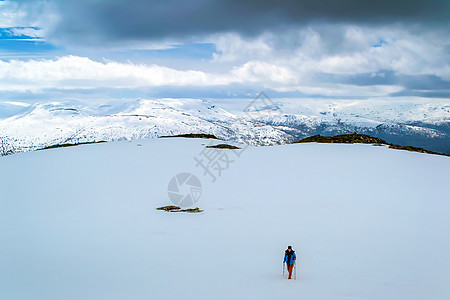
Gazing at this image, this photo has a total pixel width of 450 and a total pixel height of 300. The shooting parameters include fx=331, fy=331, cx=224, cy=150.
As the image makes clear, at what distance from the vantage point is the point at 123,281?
995 cm

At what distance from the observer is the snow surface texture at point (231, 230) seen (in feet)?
32.2

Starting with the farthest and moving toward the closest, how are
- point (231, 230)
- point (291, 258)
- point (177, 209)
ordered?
point (177, 209) < point (231, 230) < point (291, 258)

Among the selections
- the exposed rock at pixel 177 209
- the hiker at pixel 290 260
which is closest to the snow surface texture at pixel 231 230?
the hiker at pixel 290 260

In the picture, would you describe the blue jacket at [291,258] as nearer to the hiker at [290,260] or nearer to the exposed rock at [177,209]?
the hiker at [290,260]

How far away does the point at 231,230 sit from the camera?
14758 mm

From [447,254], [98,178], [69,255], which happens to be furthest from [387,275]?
[98,178]

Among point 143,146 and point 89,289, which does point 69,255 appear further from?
point 143,146

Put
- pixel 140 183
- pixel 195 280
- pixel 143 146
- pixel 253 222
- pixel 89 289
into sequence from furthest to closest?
1. pixel 143 146
2. pixel 140 183
3. pixel 253 222
4. pixel 195 280
5. pixel 89 289

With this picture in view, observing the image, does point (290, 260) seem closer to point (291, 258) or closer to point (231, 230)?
point (291, 258)

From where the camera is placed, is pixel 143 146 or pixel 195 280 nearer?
pixel 195 280

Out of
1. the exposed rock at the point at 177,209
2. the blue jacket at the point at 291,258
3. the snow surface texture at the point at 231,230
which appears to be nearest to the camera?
the snow surface texture at the point at 231,230

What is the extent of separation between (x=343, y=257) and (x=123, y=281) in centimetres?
764

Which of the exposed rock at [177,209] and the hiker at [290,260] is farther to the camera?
the exposed rock at [177,209]

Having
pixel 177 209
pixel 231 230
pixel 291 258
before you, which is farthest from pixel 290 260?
pixel 177 209
